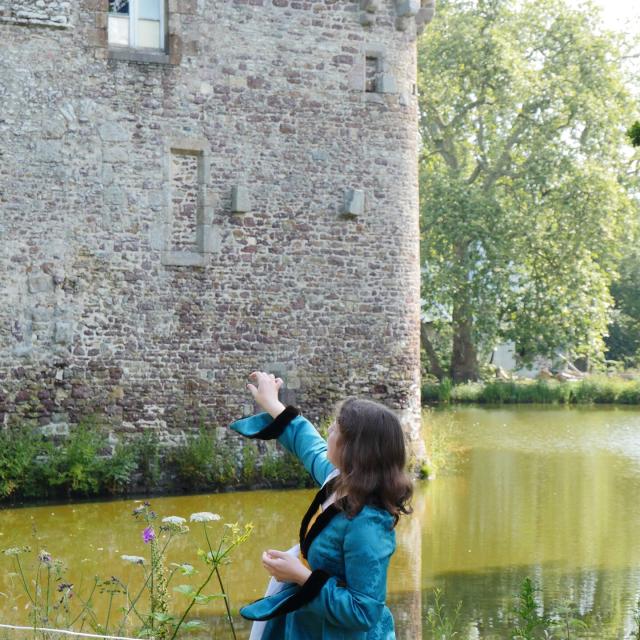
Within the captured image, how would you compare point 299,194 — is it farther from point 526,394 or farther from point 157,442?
point 526,394

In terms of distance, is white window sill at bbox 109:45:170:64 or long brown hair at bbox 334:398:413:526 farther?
white window sill at bbox 109:45:170:64

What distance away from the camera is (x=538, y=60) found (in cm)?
2541

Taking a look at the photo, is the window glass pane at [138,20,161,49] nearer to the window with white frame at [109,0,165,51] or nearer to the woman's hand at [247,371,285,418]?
the window with white frame at [109,0,165,51]

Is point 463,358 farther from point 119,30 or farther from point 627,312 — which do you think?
point 119,30

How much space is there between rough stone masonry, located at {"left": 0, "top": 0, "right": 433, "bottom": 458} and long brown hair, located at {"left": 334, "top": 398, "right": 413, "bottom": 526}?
8.90 metres

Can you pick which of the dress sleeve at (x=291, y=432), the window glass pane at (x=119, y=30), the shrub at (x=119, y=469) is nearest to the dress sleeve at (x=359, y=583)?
the dress sleeve at (x=291, y=432)

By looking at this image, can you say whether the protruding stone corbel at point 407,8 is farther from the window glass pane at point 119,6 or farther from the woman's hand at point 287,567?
the woman's hand at point 287,567

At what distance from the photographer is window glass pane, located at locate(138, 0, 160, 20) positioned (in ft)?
40.6

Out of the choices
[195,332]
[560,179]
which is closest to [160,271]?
[195,332]

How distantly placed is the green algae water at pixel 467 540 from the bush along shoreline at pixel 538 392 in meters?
9.87

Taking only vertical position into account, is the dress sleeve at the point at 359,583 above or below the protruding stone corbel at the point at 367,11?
below

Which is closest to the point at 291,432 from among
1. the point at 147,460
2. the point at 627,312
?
the point at 147,460

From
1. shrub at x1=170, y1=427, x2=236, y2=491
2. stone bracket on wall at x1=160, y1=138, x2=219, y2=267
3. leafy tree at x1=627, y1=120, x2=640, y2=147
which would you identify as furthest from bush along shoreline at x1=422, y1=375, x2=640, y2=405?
leafy tree at x1=627, y1=120, x2=640, y2=147

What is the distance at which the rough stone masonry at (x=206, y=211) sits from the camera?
38.3ft
